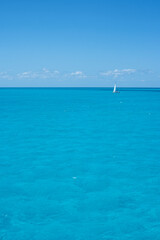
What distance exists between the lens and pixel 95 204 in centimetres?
1038

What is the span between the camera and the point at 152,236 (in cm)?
835

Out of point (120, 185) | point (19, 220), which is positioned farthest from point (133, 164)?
point (19, 220)

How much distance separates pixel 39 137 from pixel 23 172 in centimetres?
910

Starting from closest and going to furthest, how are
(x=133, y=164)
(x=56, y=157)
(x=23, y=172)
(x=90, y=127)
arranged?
(x=23, y=172) → (x=133, y=164) → (x=56, y=157) → (x=90, y=127)

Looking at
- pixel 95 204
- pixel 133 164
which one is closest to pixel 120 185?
pixel 95 204

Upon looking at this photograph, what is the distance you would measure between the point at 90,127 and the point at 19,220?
65.0ft

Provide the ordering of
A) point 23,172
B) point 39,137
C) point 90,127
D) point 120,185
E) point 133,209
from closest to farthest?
1. point 133,209
2. point 120,185
3. point 23,172
4. point 39,137
5. point 90,127

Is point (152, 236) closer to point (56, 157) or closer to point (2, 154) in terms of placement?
point (56, 157)

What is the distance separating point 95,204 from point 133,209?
170 centimetres

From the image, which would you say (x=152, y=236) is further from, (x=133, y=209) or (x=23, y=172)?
(x=23, y=172)

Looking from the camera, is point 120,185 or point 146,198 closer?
point 146,198

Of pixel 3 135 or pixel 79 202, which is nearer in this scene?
pixel 79 202

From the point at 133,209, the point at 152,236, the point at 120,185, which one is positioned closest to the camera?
the point at 152,236

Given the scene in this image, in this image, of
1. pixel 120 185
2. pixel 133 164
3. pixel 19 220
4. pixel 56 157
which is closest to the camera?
pixel 19 220
